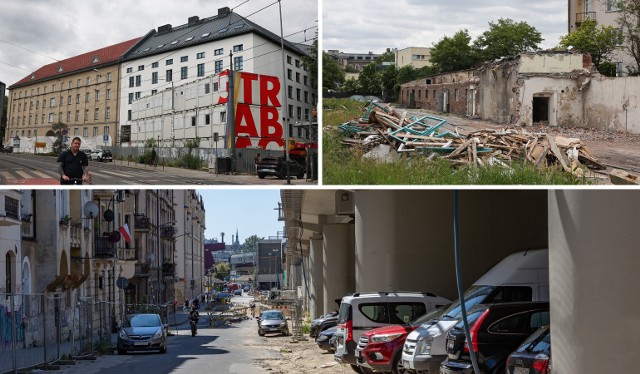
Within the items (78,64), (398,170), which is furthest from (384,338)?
(78,64)

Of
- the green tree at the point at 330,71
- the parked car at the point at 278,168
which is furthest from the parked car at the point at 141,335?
the green tree at the point at 330,71

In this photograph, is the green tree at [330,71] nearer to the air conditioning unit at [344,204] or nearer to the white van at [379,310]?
the white van at [379,310]

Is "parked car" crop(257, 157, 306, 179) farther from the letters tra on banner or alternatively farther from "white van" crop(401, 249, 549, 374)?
"white van" crop(401, 249, 549, 374)

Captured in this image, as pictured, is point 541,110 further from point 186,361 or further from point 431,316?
point 186,361

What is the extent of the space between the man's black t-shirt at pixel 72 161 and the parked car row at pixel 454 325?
6.09m

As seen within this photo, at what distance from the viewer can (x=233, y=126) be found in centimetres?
1366

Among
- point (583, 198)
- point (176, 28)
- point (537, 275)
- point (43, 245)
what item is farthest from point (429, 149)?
point (43, 245)

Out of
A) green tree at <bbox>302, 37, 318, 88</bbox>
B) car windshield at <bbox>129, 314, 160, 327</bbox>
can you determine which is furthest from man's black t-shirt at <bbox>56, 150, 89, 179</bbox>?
car windshield at <bbox>129, 314, 160, 327</bbox>

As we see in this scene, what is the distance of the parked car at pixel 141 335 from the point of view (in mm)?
31938

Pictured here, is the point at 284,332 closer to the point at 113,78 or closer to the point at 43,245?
the point at 43,245

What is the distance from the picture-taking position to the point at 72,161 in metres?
13.9

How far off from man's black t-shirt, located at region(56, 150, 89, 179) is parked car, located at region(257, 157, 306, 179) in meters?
2.34

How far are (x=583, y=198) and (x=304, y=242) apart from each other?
64923mm

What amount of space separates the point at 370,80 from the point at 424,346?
19.1 feet
